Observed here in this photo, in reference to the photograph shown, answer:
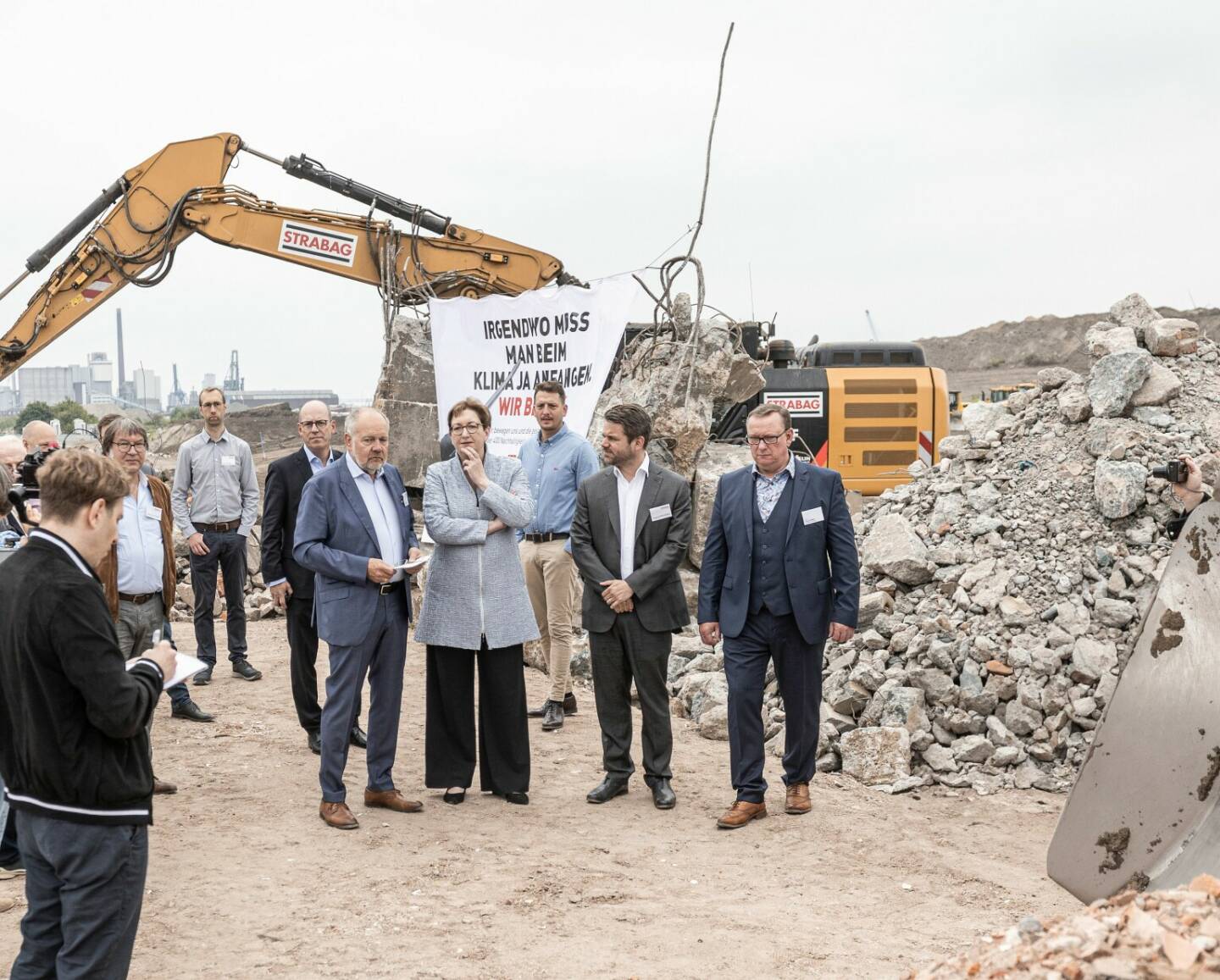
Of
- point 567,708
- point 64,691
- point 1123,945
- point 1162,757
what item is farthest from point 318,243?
point 1123,945

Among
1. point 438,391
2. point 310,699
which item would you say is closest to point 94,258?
point 438,391

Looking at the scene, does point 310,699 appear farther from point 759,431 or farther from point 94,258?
point 94,258

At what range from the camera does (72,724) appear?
2.82 metres

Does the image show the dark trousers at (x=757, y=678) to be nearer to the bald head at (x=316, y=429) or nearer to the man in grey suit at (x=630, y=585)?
the man in grey suit at (x=630, y=585)


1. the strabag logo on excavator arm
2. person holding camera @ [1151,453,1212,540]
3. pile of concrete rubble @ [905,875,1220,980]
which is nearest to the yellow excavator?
the strabag logo on excavator arm

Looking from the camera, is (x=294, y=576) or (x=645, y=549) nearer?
(x=645, y=549)

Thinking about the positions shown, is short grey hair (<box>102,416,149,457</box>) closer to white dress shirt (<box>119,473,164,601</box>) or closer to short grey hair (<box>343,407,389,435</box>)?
white dress shirt (<box>119,473,164,601</box>)

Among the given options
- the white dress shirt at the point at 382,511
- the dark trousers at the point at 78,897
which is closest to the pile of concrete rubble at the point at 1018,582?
the white dress shirt at the point at 382,511

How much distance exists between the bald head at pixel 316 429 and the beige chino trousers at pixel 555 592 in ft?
4.14

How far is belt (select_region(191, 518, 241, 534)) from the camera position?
788cm

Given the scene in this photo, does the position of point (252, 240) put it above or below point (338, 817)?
above

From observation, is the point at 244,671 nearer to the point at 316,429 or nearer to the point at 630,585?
the point at 316,429

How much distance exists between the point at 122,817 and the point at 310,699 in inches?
140

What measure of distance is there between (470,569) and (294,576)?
1.30 m
